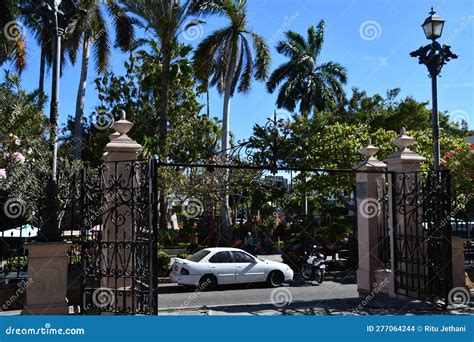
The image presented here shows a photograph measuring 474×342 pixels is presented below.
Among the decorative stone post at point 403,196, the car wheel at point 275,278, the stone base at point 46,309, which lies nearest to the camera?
the stone base at point 46,309

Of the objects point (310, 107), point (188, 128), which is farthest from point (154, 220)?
point (310, 107)

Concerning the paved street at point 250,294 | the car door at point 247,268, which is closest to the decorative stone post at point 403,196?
the paved street at point 250,294

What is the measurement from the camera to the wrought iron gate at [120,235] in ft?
26.3

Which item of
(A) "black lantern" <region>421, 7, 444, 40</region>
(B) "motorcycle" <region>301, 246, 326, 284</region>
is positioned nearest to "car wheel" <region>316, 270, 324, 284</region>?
(B) "motorcycle" <region>301, 246, 326, 284</region>

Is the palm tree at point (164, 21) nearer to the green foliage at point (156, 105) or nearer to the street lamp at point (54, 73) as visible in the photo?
the green foliage at point (156, 105)

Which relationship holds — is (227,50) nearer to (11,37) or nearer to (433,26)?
(11,37)

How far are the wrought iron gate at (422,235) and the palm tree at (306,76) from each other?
31288 mm

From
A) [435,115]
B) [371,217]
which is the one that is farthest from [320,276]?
[435,115]

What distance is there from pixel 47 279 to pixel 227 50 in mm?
20878

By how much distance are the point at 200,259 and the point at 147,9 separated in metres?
15.9

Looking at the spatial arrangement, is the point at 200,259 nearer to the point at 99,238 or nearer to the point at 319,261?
the point at 319,261

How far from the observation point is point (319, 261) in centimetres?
1634

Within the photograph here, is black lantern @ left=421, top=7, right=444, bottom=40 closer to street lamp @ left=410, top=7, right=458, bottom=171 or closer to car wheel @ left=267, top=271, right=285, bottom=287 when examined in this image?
street lamp @ left=410, top=7, right=458, bottom=171

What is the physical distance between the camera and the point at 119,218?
8.48 meters
